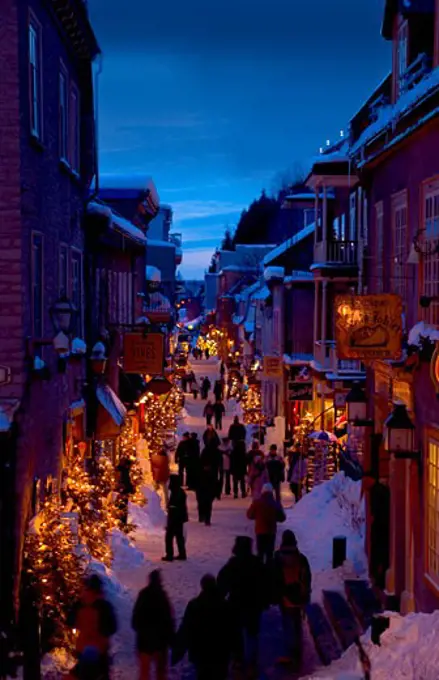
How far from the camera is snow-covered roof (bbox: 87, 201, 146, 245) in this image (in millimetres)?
17781

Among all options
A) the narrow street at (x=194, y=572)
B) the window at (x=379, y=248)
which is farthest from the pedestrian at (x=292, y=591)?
the window at (x=379, y=248)

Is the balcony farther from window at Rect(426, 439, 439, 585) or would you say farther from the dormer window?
window at Rect(426, 439, 439, 585)

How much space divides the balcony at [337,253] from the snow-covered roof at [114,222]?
5.09 metres

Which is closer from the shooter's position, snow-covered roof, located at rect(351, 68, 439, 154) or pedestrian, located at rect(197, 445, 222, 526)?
snow-covered roof, located at rect(351, 68, 439, 154)

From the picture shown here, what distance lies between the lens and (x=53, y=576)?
11172mm

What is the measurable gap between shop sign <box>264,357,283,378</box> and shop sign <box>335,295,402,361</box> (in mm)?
21581

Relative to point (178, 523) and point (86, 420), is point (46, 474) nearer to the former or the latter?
point (178, 523)

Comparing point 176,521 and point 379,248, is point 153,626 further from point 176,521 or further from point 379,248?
point 379,248

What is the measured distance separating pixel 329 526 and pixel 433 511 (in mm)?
6920

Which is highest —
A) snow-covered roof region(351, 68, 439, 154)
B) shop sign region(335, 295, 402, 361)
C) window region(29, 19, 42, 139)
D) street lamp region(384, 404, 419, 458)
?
window region(29, 19, 42, 139)

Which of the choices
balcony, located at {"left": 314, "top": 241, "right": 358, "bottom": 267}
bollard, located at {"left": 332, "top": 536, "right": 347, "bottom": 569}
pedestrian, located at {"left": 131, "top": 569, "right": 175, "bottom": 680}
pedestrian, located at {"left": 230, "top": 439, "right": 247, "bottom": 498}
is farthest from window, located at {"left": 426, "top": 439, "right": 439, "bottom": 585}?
balcony, located at {"left": 314, "top": 241, "right": 358, "bottom": 267}

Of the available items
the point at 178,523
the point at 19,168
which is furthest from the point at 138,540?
the point at 19,168

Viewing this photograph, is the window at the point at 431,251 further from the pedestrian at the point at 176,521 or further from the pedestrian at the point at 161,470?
the pedestrian at the point at 161,470

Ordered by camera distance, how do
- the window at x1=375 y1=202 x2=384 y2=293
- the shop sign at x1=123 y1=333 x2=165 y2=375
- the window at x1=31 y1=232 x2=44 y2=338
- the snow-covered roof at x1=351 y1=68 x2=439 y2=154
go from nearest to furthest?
the snow-covered roof at x1=351 y1=68 x2=439 y2=154, the window at x1=31 y1=232 x2=44 y2=338, the window at x1=375 y1=202 x2=384 y2=293, the shop sign at x1=123 y1=333 x2=165 y2=375
